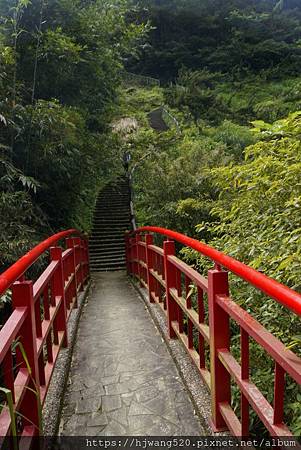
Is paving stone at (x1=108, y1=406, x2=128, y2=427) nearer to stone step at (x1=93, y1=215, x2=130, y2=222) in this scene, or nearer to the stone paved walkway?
the stone paved walkway

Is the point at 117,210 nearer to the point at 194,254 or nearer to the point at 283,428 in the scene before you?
the point at 194,254

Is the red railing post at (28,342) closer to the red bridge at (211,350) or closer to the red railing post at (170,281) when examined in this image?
the red bridge at (211,350)

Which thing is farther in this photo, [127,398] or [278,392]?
[127,398]

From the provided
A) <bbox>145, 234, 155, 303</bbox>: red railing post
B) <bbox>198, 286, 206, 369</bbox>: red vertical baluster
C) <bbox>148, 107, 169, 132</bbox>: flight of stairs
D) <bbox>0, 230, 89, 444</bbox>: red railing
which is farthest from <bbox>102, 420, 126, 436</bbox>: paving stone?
<bbox>148, 107, 169, 132</bbox>: flight of stairs

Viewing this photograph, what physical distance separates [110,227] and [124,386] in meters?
10.6

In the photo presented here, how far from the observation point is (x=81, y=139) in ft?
26.2

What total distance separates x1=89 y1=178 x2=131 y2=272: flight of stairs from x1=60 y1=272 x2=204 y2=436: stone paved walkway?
6.92m

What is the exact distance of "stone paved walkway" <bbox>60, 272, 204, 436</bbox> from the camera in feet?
7.64

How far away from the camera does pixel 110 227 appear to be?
43.7 ft

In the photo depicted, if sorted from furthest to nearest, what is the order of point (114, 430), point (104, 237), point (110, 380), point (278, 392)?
point (104, 237), point (110, 380), point (114, 430), point (278, 392)

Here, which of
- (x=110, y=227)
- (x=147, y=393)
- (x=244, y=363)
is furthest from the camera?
(x=110, y=227)

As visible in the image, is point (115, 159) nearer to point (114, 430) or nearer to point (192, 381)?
point (192, 381)

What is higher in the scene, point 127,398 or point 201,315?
point 201,315

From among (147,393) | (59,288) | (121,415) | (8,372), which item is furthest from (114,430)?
(59,288)
